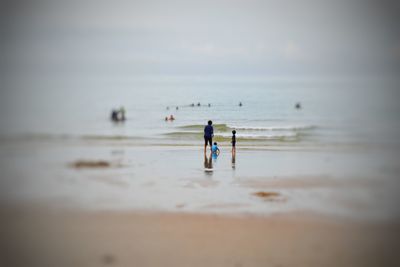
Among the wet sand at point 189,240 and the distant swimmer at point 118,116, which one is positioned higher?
the distant swimmer at point 118,116

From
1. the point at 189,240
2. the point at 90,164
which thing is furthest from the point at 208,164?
the point at 189,240

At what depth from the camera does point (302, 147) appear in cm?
1522

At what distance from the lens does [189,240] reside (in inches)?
255

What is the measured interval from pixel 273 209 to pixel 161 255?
8.37 ft

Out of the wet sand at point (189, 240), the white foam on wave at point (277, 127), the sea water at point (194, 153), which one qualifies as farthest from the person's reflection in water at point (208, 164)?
the white foam on wave at point (277, 127)

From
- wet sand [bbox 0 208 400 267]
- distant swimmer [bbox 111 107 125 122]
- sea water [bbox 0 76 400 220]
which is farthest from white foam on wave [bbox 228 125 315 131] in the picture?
wet sand [bbox 0 208 400 267]

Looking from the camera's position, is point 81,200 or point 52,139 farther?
point 52,139

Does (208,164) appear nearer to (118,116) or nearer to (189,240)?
(189,240)

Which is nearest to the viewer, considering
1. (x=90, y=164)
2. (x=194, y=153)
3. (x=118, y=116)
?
(x=90, y=164)

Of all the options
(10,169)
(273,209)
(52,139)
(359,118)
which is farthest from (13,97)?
(273,209)

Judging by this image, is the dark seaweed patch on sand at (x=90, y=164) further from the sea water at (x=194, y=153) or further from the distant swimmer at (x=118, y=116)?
the distant swimmer at (x=118, y=116)

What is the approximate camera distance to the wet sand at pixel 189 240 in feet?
19.8

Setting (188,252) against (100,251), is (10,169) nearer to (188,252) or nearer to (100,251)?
(100,251)

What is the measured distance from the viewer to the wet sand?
6.03 meters
